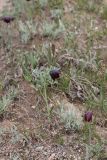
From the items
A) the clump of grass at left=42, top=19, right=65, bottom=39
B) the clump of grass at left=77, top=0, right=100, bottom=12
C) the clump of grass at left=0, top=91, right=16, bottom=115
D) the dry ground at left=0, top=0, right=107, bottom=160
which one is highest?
the clump of grass at left=77, top=0, right=100, bottom=12

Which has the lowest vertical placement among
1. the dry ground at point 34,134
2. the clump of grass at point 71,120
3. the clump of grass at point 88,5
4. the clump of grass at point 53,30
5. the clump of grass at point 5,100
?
the dry ground at point 34,134

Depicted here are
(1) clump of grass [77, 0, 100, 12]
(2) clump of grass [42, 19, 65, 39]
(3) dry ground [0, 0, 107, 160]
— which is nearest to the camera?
(3) dry ground [0, 0, 107, 160]

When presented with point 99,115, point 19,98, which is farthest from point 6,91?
point 99,115

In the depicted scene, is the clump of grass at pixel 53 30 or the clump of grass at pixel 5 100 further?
the clump of grass at pixel 53 30

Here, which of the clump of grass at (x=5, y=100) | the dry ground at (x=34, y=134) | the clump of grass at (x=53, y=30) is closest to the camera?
the dry ground at (x=34, y=134)

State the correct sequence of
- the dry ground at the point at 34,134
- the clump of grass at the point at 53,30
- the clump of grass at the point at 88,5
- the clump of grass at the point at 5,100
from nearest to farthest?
the dry ground at the point at 34,134
the clump of grass at the point at 5,100
the clump of grass at the point at 53,30
the clump of grass at the point at 88,5

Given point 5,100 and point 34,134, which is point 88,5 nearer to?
point 5,100

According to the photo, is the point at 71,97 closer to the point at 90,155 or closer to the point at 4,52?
the point at 90,155

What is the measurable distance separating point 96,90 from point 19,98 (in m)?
0.63

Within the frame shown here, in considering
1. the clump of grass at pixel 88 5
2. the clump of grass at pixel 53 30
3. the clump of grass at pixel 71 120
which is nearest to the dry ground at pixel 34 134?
the clump of grass at pixel 71 120

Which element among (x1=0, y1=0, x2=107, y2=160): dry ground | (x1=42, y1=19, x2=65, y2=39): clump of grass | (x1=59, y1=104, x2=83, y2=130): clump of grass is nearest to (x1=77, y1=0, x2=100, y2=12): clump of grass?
(x1=42, y1=19, x2=65, y2=39): clump of grass

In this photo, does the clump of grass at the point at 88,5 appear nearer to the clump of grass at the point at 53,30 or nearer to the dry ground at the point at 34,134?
the clump of grass at the point at 53,30

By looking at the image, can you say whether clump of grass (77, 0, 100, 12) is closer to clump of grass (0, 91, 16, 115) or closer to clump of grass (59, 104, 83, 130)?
clump of grass (0, 91, 16, 115)

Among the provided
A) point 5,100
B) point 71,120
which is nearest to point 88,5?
point 5,100
